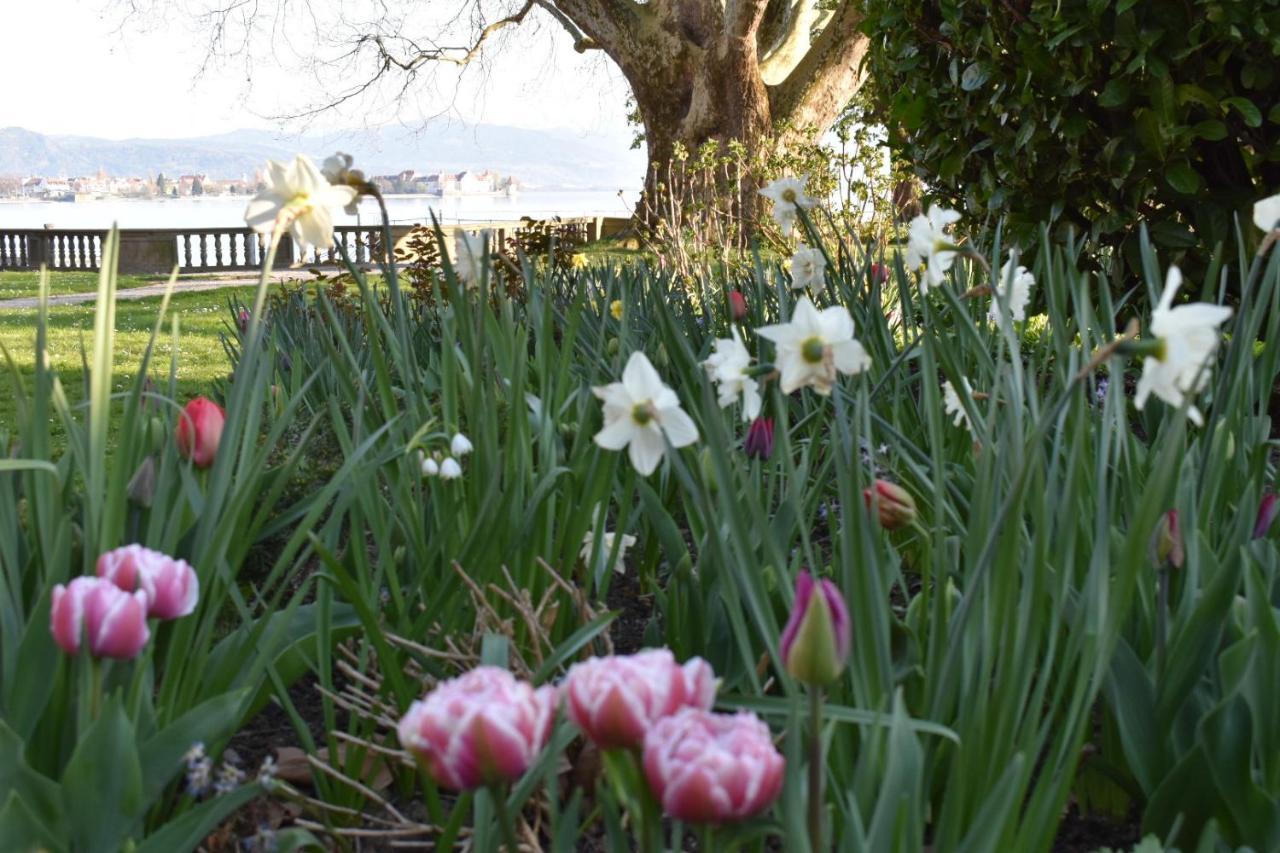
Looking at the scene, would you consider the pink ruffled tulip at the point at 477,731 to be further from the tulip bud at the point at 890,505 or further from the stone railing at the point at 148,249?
the stone railing at the point at 148,249

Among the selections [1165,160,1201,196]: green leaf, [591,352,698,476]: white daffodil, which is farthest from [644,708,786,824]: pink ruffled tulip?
[1165,160,1201,196]: green leaf

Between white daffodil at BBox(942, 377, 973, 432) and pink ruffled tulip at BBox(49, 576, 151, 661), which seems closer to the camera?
pink ruffled tulip at BBox(49, 576, 151, 661)

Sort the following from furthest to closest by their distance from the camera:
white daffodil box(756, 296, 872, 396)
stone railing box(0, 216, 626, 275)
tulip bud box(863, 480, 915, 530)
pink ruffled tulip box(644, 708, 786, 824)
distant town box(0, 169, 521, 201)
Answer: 1. distant town box(0, 169, 521, 201)
2. stone railing box(0, 216, 626, 275)
3. tulip bud box(863, 480, 915, 530)
4. white daffodil box(756, 296, 872, 396)
5. pink ruffled tulip box(644, 708, 786, 824)

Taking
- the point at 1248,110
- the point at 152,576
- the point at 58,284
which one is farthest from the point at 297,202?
the point at 58,284

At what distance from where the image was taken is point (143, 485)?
111 centimetres

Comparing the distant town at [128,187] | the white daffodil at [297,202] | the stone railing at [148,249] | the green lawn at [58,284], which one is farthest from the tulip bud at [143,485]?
→ the distant town at [128,187]

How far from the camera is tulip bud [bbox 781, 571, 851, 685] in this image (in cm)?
60

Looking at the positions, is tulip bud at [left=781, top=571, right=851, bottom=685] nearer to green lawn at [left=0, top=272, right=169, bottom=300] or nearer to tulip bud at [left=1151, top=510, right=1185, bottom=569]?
tulip bud at [left=1151, top=510, right=1185, bottom=569]

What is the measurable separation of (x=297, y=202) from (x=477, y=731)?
689 millimetres

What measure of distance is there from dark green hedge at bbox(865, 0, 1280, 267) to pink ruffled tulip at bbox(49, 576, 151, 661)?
89.3 inches

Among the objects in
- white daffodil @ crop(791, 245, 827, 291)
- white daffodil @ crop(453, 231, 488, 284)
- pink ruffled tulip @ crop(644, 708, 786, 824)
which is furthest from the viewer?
white daffodil @ crop(791, 245, 827, 291)

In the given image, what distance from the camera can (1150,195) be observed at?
9.05 feet

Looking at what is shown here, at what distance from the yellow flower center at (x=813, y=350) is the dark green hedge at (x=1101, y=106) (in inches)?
71.7

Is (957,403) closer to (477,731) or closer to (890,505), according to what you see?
(890,505)
